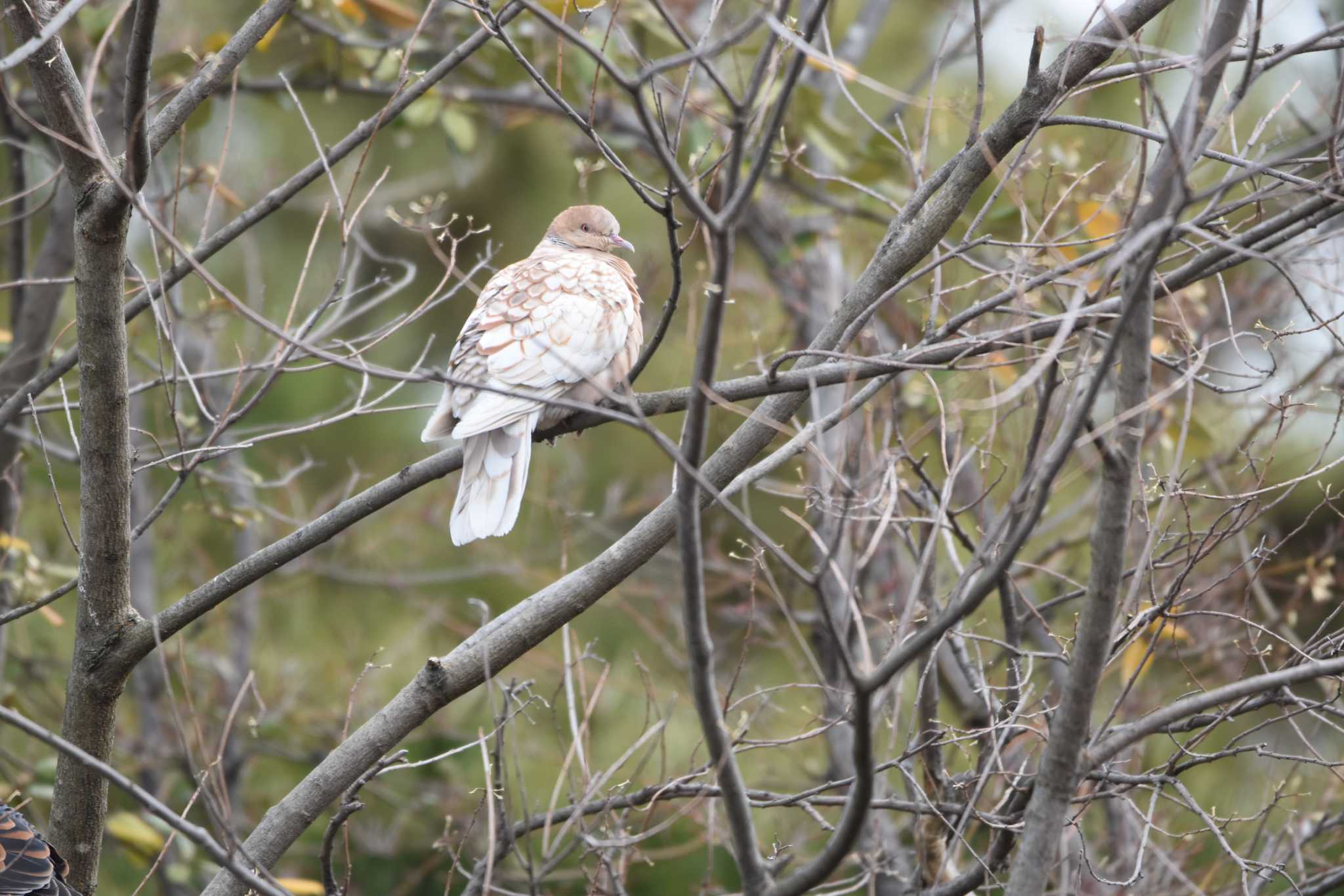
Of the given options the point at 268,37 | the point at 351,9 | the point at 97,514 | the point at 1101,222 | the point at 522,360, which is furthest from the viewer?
the point at 1101,222

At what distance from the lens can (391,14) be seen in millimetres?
3920

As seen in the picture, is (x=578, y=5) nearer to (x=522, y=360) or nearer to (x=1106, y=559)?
(x=522, y=360)

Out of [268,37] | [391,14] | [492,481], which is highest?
[391,14]

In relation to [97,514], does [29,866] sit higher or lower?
lower

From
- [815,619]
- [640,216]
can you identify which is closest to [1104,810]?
[815,619]

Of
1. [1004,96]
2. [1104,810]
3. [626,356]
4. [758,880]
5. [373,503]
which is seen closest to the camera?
[758,880]

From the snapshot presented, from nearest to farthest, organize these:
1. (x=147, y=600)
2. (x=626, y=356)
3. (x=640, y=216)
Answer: (x=626, y=356), (x=147, y=600), (x=640, y=216)

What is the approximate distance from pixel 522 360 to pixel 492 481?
40 centimetres

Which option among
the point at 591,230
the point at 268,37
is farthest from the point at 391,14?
the point at 268,37

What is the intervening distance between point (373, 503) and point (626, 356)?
129 centimetres

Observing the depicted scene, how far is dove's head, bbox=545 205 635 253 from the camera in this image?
408cm

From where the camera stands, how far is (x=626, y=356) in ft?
11.3

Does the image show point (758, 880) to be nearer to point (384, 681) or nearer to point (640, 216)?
point (384, 681)

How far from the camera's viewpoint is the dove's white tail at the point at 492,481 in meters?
2.95
